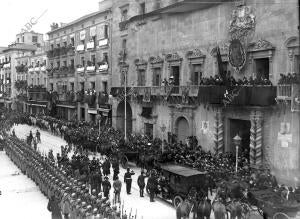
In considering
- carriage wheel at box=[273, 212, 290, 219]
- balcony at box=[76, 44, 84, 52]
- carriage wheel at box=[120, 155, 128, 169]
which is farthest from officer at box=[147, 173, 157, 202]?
balcony at box=[76, 44, 84, 52]

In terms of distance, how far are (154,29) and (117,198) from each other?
54.8 feet

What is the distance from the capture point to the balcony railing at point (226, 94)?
1939cm

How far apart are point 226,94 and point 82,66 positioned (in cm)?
2422

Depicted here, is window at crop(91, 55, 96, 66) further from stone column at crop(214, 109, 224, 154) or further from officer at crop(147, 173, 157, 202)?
officer at crop(147, 173, 157, 202)

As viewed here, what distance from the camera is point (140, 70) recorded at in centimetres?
3253

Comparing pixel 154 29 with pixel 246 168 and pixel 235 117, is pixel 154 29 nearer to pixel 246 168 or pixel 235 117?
pixel 235 117

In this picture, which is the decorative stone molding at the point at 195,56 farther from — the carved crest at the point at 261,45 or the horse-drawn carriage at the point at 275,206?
the horse-drawn carriage at the point at 275,206

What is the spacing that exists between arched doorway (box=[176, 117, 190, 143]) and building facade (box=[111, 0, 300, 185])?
67 mm

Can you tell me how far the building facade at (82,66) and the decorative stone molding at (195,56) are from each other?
1155cm

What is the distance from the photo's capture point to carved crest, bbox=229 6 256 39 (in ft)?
69.8

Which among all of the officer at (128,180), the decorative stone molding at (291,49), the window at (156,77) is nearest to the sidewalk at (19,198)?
the officer at (128,180)

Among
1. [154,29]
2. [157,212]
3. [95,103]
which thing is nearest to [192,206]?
[157,212]

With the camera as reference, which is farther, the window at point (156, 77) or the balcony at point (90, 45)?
the balcony at point (90, 45)

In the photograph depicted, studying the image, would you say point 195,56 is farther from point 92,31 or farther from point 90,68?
point 92,31
